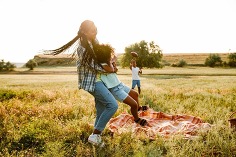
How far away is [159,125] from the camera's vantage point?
7176 mm

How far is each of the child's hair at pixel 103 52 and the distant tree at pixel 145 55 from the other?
61831mm

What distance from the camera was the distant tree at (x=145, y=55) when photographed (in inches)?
2699

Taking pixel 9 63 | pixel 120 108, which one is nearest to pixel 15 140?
pixel 120 108

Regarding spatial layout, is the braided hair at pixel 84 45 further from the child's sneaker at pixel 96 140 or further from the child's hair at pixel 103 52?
the child's sneaker at pixel 96 140

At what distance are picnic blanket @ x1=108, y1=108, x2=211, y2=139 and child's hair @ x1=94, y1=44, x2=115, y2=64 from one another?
67.3 inches

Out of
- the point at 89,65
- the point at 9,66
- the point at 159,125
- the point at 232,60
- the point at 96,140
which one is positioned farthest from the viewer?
the point at 232,60

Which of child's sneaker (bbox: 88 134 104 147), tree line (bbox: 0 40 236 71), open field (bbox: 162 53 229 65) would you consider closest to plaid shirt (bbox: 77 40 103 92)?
child's sneaker (bbox: 88 134 104 147)

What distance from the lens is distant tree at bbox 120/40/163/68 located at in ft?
225

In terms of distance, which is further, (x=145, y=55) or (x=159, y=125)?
(x=145, y=55)

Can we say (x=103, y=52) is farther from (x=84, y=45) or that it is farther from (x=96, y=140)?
(x=96, y=140)

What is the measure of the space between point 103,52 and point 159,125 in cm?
310

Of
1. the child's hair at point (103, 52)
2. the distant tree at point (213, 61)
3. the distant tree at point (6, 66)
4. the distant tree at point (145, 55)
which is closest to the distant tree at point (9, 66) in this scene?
the distant tree at point (6, 66)

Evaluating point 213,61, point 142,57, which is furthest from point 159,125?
point 213,61

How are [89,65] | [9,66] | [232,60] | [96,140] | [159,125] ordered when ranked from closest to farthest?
[89,65] → [96,140] → [159,125] → [9,66] → [232,60]
